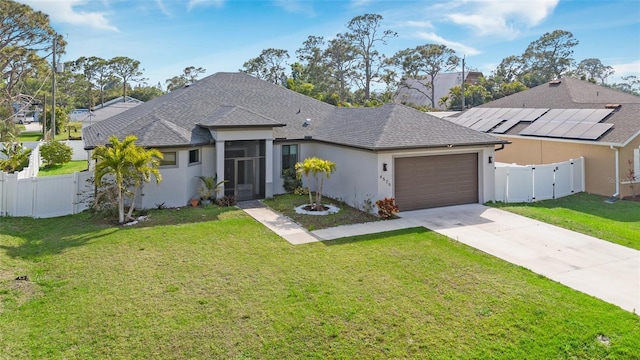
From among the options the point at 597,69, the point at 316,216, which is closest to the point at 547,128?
the point at 316,216

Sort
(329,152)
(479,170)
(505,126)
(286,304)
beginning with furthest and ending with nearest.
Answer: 1. (505,126)
2. (329,152)
3. (479,170)
4. (286,304)

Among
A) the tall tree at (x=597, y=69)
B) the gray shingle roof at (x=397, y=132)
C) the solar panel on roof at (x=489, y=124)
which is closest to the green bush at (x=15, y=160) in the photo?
the gray shingle roof at (x=397, y=132)

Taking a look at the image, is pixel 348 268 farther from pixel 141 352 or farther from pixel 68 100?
pixel 68 100

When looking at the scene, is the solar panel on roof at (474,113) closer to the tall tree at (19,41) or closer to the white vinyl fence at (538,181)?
the white vinyl fence at (538,181)

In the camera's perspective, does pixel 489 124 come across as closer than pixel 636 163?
No

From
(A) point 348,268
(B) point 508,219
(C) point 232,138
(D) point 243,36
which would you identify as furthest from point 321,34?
(A) point 348,268

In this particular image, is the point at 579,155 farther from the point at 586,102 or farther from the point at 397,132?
the point at 397,132

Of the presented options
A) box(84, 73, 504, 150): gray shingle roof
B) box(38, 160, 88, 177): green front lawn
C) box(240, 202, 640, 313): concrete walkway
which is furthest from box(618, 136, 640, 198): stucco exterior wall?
box(38, 160, 88, 177): green front lawn

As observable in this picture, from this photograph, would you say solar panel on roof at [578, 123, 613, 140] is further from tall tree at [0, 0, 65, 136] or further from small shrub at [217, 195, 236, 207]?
tall tree at [0, 0, 65, 136]
